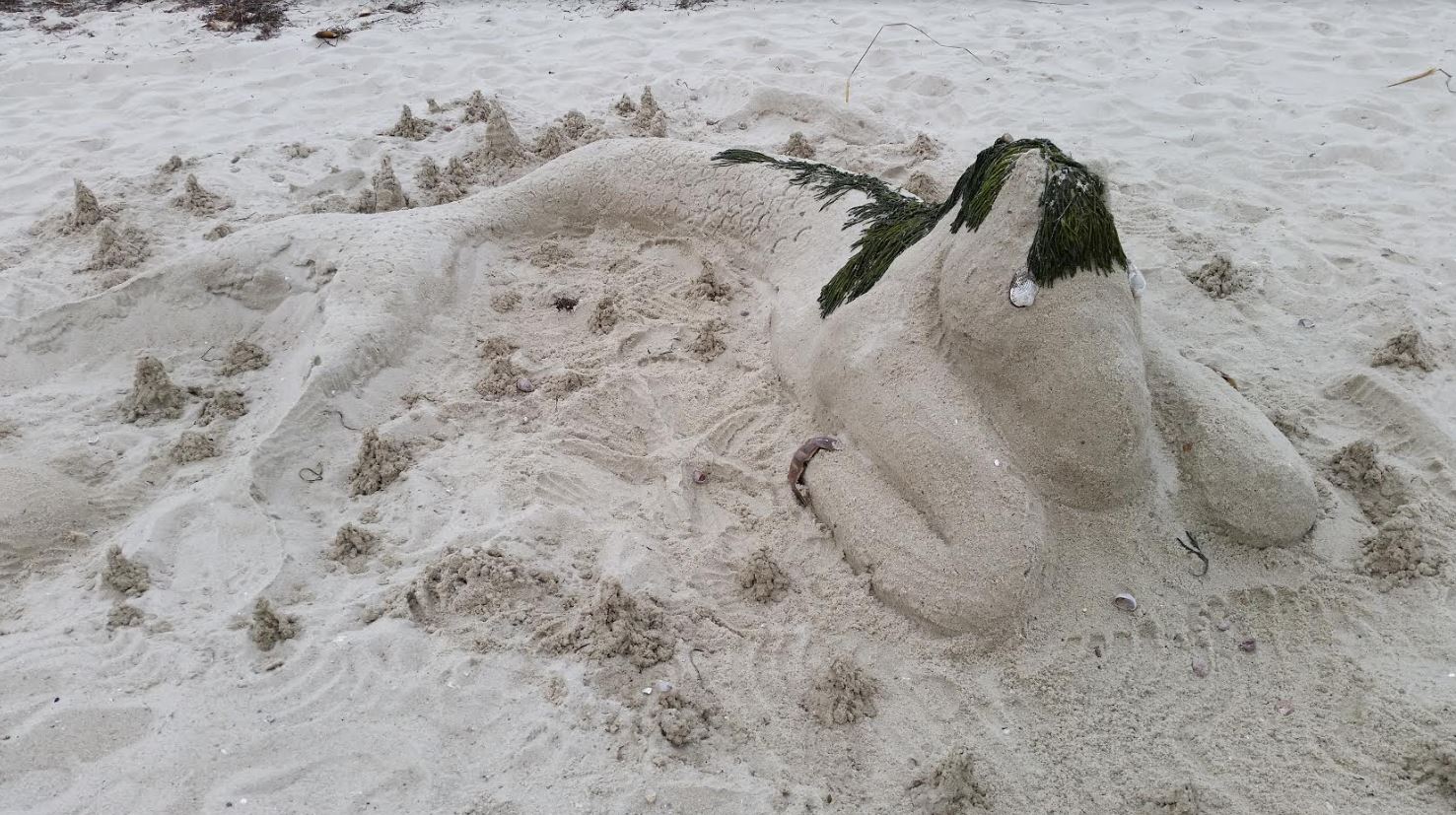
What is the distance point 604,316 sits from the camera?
14.4 feet

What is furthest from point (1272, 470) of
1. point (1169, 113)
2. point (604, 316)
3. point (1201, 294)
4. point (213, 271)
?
point (213, 271)

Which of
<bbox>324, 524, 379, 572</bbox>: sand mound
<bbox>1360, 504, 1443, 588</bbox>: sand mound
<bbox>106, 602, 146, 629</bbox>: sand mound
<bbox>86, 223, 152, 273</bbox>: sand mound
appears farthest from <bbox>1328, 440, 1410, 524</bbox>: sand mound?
<bbox>86, 223, 152, 273</bbox>: sand mound

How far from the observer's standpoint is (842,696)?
9.03 feet

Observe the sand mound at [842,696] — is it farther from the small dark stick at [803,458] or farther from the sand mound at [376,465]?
the sand mound at [376,465]

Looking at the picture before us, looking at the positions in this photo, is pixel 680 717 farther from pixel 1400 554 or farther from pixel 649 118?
pixel 649 118

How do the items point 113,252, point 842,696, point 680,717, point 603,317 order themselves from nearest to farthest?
point 680,717, point 842,696, point 603,317, point 113,252

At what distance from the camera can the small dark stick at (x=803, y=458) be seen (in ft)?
11.1

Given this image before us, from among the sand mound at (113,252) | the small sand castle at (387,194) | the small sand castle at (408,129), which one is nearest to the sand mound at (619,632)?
the small sand castle at (387,194)

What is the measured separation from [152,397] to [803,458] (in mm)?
2861

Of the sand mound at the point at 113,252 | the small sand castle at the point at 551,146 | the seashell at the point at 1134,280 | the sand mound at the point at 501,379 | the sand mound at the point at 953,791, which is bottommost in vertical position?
the sand mound at the point at 953,791

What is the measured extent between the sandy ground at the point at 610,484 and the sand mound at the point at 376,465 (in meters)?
0.02

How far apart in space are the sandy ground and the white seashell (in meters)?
0.50

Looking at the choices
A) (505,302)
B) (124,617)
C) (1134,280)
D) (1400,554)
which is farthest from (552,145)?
(1400,554)

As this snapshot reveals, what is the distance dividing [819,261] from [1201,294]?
2.16m
